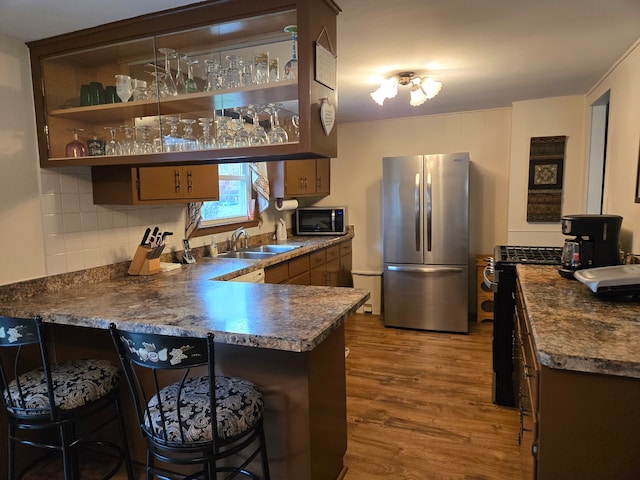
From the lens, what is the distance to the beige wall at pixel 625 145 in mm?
2439

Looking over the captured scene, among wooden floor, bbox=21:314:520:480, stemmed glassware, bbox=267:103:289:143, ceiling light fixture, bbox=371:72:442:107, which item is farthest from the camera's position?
ceiling light fixture, bbox=371:72:442:107

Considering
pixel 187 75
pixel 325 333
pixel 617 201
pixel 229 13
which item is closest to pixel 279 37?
pixel 229 13

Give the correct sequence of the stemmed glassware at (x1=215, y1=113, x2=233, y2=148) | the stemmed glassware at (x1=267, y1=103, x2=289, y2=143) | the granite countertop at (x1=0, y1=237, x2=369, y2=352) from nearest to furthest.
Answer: the granite countertop at (x1=0, y1=237, x2=369, y2=352) < the stemmed glassware at (x1=267, y1=103, x2=289, y2=143) < the stemmed glassware at (x1=215, y1=113, x2=233, y2=148)

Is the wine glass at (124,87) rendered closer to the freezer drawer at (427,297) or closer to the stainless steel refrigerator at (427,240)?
the stainless steel refrigerator at (427,240)

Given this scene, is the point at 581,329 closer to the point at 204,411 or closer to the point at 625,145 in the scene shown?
the point at 204,411

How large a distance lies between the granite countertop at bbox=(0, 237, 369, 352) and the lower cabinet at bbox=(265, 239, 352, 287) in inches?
36.4

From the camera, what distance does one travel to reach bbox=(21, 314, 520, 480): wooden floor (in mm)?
2143

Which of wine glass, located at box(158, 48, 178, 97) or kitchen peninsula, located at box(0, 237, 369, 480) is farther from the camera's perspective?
wine glass, located at box(158, 48, 178, 97)

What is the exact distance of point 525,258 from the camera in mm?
2682

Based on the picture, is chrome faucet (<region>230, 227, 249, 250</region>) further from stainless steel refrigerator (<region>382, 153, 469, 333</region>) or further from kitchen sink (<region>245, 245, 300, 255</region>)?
stainless steel refrigerator (<region>382, 153, 469, 333</region>)

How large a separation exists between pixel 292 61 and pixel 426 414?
220 centimetres

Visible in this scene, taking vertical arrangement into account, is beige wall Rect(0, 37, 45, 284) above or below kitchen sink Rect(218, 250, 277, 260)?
above

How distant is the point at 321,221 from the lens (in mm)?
4945

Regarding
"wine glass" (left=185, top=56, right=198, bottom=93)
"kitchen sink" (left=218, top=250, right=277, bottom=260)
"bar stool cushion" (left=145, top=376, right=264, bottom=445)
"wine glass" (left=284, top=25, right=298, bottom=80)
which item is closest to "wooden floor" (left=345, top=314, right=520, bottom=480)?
"bar stool cushion" (left=145, top=376, right=264, bottom=445)
